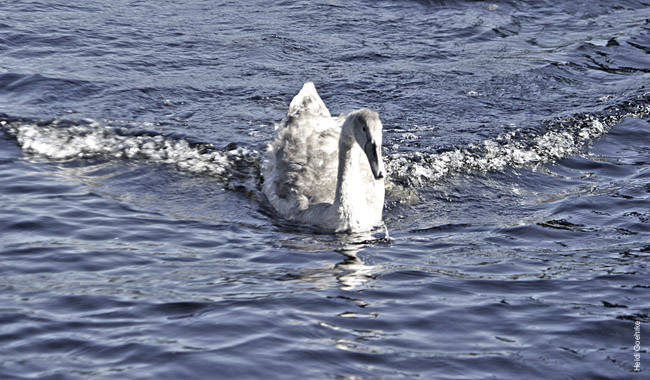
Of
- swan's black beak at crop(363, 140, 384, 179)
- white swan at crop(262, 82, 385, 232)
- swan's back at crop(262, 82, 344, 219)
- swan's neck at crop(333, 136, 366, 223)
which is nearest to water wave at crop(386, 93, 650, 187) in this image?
white swan at crop(262, 82, 385, 232)

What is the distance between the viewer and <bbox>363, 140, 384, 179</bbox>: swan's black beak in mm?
8578

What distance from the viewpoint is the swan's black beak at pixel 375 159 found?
8.58 m

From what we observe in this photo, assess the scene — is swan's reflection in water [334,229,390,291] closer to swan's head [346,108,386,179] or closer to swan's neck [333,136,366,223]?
swan's neck [333,136,366,223]

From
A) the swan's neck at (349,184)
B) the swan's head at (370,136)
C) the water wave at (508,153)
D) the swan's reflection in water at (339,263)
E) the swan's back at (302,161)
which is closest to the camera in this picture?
the swan's reflection in water at (339,263)

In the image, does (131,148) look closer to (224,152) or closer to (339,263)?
(224,152)

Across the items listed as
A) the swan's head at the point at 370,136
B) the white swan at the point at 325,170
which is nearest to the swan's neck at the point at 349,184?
the white swan at the point at 325,170

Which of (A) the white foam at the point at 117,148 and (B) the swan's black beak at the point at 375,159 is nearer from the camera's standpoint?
(B) the swan's black beak at the point at 375,159

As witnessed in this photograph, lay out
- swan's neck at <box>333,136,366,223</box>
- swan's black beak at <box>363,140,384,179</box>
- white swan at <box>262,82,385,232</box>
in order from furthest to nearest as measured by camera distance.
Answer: swan's neck at <box>333,136,366,223</box> < white swan at <box>262,82,385,232</box> < swan's black beak at <box>363,140,384,179</box>

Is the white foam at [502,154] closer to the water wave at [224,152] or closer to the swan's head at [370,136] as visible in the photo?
the water wave at [224,152]

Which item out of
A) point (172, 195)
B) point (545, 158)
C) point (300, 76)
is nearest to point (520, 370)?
point (172, 195)

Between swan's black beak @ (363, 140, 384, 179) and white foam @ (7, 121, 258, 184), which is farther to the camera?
white foam @ (7, 121, 258, 184)

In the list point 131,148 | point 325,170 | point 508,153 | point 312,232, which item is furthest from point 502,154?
point 131,148

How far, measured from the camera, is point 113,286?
7621 mm

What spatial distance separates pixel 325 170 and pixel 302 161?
0.97 feet
